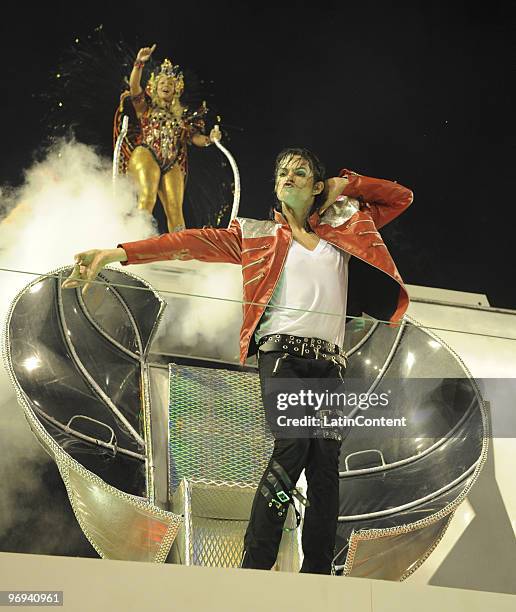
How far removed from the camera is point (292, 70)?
146 inches

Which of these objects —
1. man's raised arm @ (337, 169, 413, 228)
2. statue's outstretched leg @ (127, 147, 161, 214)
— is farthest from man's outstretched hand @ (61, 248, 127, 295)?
statue's outstretched leg @ (127, 147, 161, 214)

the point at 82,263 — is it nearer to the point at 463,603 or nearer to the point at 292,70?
the point at 463,603

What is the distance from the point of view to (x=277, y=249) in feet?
7.58

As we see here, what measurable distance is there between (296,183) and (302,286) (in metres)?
0.29

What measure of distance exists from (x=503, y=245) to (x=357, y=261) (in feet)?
4.79

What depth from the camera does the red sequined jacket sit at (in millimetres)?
2283

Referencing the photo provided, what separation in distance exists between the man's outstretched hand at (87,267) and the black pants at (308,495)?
0.44 m

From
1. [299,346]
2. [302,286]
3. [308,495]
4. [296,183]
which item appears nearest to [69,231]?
[296,183]

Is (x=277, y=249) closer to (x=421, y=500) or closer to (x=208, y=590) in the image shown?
(x=421, y=500)

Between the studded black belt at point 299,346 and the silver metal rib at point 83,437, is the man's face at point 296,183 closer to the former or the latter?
the studded black belt at point 299,346

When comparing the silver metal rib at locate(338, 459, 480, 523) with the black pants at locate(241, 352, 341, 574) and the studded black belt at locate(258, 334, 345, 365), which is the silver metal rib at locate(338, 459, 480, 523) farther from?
the studded black belt at locate(258, 334, 345, 365)

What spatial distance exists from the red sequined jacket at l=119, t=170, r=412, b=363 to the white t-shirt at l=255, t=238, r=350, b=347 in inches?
0.9

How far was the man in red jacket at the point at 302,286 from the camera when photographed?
207cm

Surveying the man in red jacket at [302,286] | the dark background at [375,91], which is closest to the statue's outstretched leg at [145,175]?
the dark background at [375,91]
